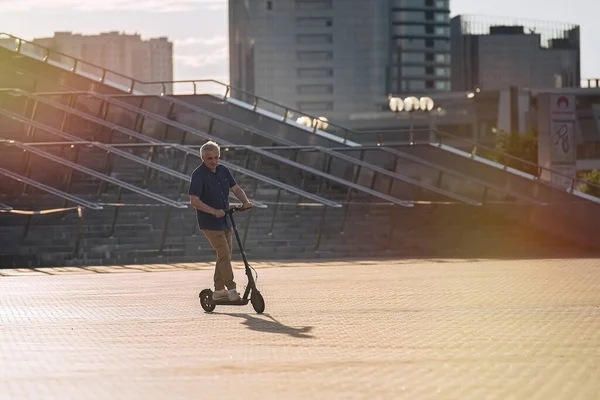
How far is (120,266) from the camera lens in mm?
27750

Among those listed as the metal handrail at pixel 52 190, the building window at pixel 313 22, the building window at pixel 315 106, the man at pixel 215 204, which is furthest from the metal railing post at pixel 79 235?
the building window at pixel 313 22

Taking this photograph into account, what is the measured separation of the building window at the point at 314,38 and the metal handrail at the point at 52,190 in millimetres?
152182

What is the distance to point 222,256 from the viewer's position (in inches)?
658

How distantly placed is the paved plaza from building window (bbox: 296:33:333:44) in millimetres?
162361

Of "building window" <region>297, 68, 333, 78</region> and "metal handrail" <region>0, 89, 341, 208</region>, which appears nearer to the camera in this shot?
"metal handrail" <region>0, 89, 341, 208</region>

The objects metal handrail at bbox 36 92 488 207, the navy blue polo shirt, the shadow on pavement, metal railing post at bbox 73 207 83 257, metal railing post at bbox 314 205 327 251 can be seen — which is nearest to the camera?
the shadow on pavement

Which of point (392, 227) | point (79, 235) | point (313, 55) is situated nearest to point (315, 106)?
point (313, 55)

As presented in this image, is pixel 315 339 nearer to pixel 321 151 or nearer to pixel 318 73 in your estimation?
pixel 321 151

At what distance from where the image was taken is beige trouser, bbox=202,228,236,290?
16.7 meters

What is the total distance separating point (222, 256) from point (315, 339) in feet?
11.3

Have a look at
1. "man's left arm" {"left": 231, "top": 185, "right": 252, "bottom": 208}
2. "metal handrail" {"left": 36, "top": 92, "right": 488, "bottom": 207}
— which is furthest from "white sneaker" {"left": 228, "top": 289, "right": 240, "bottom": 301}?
"metal handrail" {"left": 36, "top": 92, "right": 488, "bottom": 207}

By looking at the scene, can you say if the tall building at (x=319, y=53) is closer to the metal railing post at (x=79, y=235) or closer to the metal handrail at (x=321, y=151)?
the metal handrail at (x=321, y=151)

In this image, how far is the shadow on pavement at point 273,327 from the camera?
14031mm

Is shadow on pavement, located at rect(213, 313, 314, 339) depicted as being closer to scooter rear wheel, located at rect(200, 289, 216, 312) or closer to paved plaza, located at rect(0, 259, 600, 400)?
paved plaza, located at rect(0, 259, 600, 400)
